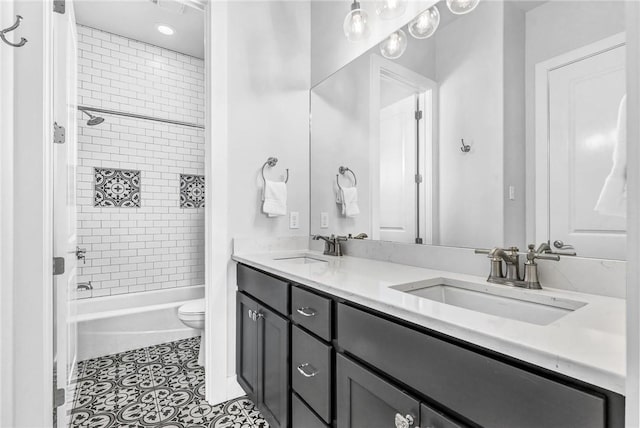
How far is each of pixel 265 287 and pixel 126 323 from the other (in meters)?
1.76

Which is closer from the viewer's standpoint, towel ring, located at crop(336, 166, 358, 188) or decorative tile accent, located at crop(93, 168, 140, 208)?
towel ring, located at crop(336, 166, 358, 188)

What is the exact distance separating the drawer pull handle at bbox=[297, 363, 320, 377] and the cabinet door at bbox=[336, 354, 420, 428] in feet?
0.43

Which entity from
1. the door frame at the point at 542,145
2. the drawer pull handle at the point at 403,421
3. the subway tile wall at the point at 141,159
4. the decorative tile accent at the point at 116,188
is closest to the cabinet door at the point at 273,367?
the drawer pull handle at the point at 403,421

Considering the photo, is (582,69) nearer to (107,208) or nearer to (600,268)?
(600,268)

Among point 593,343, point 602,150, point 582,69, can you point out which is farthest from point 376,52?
point 593,343

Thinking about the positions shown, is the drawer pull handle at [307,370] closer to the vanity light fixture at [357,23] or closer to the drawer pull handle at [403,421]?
the drawer pull handle at [403,421]

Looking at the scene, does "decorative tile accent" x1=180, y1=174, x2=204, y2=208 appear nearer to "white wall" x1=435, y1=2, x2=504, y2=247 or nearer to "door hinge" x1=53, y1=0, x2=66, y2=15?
"door hinge" x1=53, y1=0, x2=66, y2=15

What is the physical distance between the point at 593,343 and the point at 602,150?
0.66m

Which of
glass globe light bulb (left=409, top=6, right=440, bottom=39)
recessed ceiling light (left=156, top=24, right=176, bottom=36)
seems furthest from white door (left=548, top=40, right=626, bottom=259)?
recessed ceiling light (left=156, top=24, right=176, bottom=36)

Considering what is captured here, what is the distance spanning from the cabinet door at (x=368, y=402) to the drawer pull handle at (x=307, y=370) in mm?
131

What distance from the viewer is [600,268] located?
951mm

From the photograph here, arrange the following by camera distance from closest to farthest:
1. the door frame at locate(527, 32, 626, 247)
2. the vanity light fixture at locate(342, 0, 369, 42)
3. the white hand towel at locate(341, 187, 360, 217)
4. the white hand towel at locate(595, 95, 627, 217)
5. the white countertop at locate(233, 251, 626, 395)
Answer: the white countertop at locate(233, 251, 626, 395), the white hand towel at locate(595, 95, 627, 217), the door frame at locate(527, 32, 626, 247), the vanity light fixture at locate(342, 0, 369, 42), the white hand towel at locate(341, 187, 360, 217)

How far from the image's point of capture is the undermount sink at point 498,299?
0.93 metres

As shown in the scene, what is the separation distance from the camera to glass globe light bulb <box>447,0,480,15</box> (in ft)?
4.20
